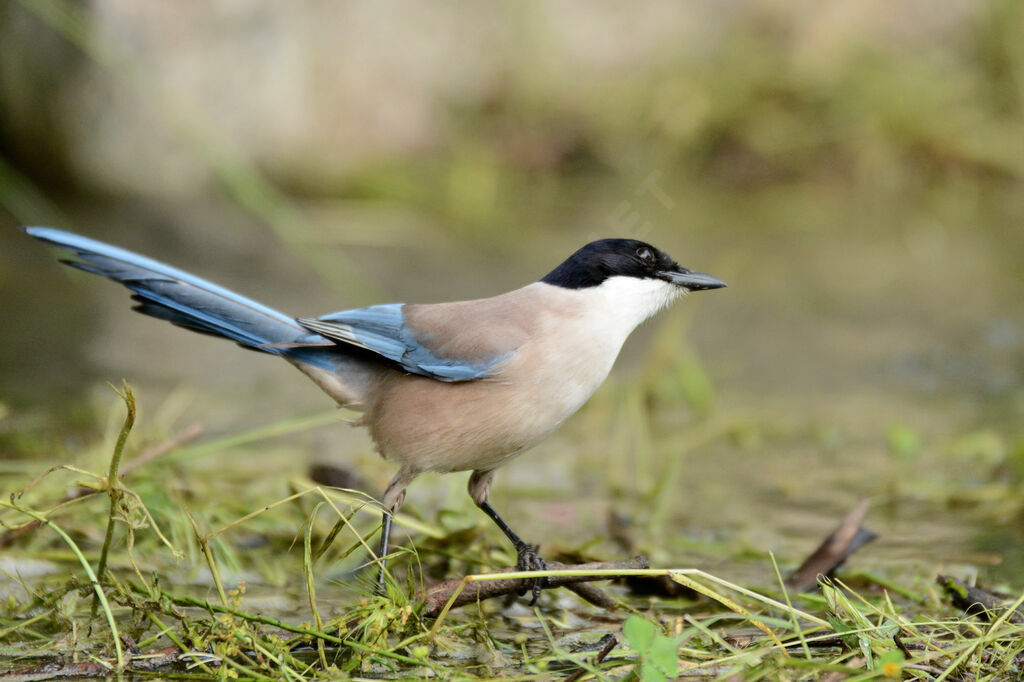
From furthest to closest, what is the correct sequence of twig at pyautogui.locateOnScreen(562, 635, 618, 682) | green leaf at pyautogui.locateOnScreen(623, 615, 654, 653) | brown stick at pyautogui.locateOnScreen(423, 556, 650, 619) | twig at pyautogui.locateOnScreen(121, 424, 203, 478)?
twig at pyautogui.locateOnScreen(121, 424, 203, 478)
brown stick at pyautogui.locateOnScreen(423, 556, 650, 619)
twig at pyautogui.locateOnScreen(562, 635, 618, 682)
green leaf at pyautogui.locateOnScreen(623, 615, 654, 653)

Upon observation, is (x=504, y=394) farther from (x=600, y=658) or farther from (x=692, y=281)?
(x=600, y=658)

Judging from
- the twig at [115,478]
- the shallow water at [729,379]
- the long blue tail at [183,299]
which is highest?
the long blue tail at [183,299]

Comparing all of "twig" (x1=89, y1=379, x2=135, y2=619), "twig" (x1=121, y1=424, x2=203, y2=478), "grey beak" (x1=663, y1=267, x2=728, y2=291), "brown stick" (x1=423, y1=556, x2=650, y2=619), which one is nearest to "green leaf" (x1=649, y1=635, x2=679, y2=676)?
"brown stick" (x1=423, y1=556, x2=650, y2=619)

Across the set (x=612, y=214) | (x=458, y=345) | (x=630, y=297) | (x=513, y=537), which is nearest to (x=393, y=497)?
(x=513, y=537)

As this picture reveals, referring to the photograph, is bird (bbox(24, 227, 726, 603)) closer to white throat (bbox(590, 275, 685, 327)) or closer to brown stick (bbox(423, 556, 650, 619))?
white throat (bbox(590, 275, 685, 327))

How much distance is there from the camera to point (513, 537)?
10.1ft

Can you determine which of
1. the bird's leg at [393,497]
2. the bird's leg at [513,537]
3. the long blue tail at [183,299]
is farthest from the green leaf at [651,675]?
the long blue tail at [183,299]

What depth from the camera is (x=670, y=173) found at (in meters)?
8.63

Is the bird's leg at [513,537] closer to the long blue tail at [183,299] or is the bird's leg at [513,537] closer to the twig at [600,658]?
the twig at [600,658]

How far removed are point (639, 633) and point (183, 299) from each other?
5.04ft

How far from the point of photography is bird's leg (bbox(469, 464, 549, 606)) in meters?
2.88

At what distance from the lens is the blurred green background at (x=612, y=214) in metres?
4.23

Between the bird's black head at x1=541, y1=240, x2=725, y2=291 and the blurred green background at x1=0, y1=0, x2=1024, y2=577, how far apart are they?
834mm

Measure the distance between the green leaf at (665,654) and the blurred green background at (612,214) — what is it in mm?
1258
